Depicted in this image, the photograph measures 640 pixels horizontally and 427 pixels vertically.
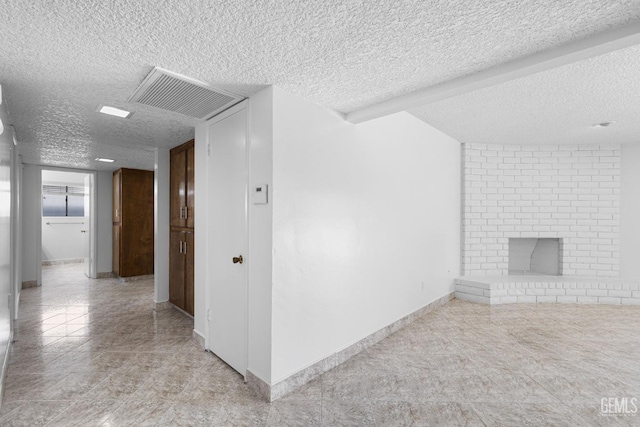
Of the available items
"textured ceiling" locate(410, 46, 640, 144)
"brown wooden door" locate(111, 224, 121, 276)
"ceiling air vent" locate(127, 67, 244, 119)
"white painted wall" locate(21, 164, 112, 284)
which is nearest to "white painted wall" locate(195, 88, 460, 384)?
"ceiling air vent" locate(127, 67, 244, 119)

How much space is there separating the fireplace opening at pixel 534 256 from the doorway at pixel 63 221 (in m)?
9.31

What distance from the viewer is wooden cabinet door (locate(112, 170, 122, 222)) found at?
5.83 m

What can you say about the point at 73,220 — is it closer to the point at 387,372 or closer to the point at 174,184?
the point at 174,184

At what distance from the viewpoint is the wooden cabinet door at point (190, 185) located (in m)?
3.55

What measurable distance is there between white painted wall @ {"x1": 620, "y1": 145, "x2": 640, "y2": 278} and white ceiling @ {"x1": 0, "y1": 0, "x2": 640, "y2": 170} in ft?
10.2

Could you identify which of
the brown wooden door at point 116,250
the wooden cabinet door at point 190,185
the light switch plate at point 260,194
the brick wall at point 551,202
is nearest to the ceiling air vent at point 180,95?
the light switch plate at point 260,194

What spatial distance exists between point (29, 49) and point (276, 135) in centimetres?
142

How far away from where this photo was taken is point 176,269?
3.91 meters

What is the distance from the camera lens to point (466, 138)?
4484 mm

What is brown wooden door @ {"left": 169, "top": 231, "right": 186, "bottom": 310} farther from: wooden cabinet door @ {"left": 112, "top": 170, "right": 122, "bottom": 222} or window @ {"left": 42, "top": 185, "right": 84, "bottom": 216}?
window @ {"left": 42, "top": 185, "right": 84, "bottom": 216}

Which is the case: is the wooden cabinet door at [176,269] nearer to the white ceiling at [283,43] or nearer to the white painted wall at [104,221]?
the white ceiling at [283,43]

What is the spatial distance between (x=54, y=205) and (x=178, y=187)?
698 cm

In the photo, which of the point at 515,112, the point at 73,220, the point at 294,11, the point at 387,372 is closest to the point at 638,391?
the point at 387,372

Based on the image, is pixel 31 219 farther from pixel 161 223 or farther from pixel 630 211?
pixel 630 211
